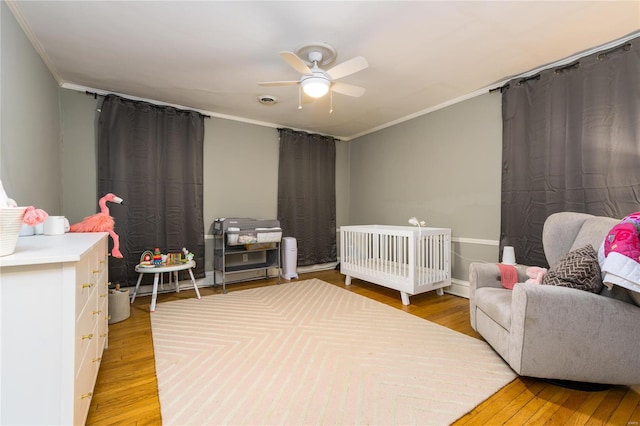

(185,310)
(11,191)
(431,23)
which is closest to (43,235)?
(11,191)

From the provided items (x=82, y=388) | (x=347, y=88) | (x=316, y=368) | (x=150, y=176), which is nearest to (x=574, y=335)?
(x=316, y=368)

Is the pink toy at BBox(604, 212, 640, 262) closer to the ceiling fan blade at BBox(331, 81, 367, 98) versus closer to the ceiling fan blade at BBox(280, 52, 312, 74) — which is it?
the ceiling fan blade at BBox(331, 81, 367, 98)

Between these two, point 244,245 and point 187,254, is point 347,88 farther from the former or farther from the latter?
point 187,254

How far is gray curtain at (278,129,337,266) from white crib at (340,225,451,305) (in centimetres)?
110

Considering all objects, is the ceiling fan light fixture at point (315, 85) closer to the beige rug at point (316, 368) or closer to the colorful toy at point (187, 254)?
the beige rug at point (316, 368)

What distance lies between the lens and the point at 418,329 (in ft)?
7.79

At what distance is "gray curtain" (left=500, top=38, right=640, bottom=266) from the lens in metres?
2.15

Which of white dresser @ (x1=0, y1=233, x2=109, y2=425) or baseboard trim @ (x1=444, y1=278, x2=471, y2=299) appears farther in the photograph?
baseboard trim @ (x1=444, y1=278, x2=471, y2=299)

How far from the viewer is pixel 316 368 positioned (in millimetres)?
1809

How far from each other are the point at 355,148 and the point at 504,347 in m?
3.77

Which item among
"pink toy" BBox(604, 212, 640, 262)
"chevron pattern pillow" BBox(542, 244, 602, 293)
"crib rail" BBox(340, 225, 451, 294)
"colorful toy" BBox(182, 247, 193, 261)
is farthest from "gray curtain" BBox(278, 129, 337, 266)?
"pink toy" BBox(604, 212, 640, 262)

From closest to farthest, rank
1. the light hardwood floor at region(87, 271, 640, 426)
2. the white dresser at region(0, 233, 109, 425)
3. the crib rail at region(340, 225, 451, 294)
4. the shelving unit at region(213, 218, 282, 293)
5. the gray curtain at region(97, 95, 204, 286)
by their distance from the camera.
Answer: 1. the white dresser at region(0, 233, 109, 425)
2. the light hardwood floor at region(87, 271, 640, 426)
3. the crib rail at region(340, 225, 451, 294)
4. the gray curtain at region(97, 95, 204, 286)
5. the shelving unit at region(213, 218, 282, 293)

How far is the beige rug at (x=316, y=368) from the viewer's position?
55.8 inches

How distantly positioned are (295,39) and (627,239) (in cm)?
237
